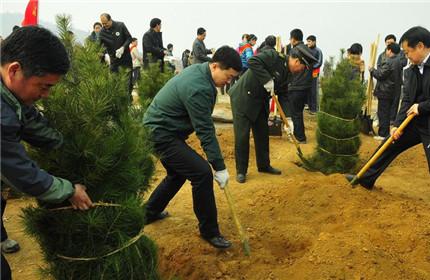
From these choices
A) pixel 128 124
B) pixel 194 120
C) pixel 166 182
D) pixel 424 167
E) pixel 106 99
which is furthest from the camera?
pixel 424 167

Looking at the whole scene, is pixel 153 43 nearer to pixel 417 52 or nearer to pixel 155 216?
pixel 155 216

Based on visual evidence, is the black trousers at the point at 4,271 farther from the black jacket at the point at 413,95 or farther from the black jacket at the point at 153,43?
the black jacket at the point at 153,43

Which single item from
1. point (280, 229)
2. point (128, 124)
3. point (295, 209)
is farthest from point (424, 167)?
point (128, 124)

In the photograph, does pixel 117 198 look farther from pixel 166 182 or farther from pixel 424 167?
pixel 424 167

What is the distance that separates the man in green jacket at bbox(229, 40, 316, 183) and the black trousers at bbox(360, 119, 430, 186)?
1609 millimetres

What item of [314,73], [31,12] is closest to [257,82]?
[31,12]

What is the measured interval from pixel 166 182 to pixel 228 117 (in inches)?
226

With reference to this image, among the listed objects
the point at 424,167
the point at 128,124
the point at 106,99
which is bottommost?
the point at 424,167

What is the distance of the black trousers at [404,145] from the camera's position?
448cm

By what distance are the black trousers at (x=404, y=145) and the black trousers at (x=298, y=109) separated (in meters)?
3.02

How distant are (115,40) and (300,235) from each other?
19.2ft

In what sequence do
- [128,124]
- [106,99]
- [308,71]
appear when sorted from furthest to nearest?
[308,71] < [128,124] < [106,99]

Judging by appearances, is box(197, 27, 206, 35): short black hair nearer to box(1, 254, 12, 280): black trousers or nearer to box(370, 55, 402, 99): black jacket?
box(370, 55, 402, 99): black jacket

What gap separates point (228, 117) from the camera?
9.63 meters
